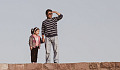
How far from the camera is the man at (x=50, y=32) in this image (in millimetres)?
8699

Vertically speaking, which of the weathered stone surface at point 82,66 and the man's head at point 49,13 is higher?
the man's head at point 49,13

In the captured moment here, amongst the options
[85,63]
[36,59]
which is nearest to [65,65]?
[85,63]

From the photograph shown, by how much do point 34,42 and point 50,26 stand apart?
743 mm

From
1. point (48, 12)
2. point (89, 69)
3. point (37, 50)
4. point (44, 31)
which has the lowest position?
point (89, 69)

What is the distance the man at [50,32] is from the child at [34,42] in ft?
0.69

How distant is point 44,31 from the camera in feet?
29.5

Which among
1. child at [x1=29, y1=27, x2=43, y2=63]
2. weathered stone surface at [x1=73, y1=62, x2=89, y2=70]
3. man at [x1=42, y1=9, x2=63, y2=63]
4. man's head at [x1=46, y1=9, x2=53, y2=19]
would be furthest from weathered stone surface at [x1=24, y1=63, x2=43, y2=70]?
man's head at [x1=46, y1=9, x2=53, y2=19]

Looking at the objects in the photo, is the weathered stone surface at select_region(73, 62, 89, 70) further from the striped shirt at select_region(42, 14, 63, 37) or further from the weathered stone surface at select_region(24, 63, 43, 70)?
the striped shirt at select_region(42, 14, 63, 37)

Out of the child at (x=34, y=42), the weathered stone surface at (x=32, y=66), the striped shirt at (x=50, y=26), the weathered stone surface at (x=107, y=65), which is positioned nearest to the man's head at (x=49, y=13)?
the striped shirt at (x=50, y=26)

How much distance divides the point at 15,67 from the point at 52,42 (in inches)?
56.7

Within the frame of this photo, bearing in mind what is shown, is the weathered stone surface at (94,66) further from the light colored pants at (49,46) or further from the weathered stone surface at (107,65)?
the light colored pants at (49,46)

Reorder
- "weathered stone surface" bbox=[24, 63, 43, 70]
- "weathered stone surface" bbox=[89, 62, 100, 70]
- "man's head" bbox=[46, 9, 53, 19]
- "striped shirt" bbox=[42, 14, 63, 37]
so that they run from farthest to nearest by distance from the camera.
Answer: "man's head" bbox=[46, 9, 53, 19]
"striped shirt" bbox=[42, 14, 63, 37]
"weathered stone surface" bbox=[24, 63, 43, 70]
"weathered stone surface" bbox=[89, 62, 100, 70]

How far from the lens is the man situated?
28.5ft

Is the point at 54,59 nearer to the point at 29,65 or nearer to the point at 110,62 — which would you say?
the point at 29,65
